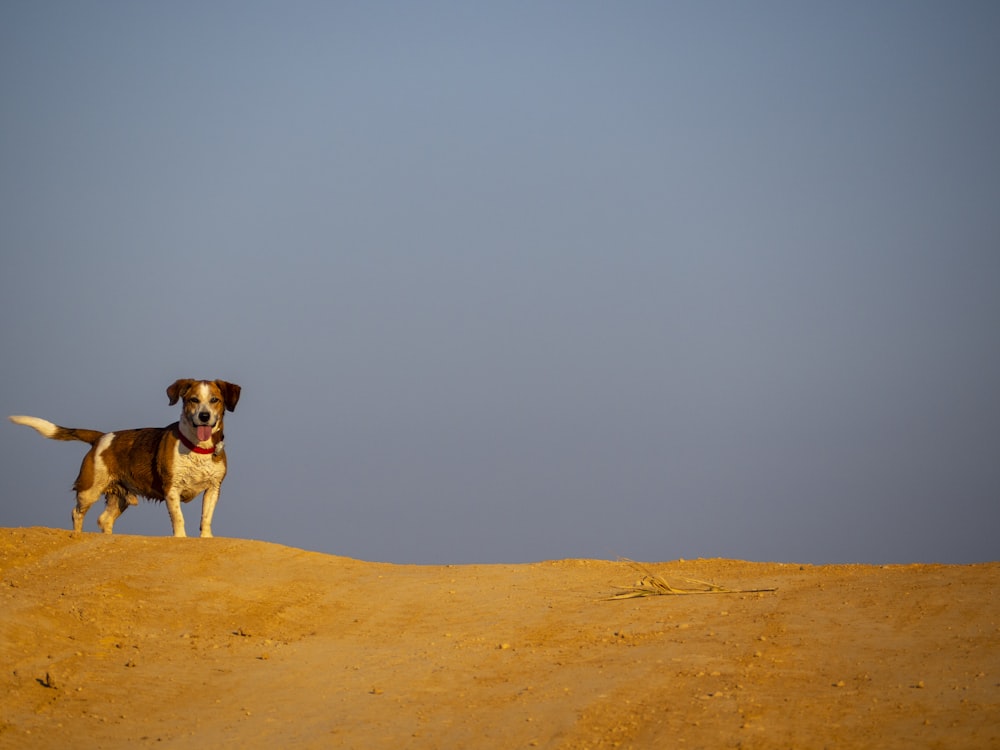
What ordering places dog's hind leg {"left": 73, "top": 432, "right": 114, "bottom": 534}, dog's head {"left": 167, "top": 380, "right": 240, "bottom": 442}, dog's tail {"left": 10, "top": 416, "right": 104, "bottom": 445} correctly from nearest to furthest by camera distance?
dog's head {"left": 167, "top": 380, "right": 240, "bottom": 442}
dog's hind leg {"left": 73, "top": 432, "right": 114, "bottom": 534}
dog's tail {"left": 10, "top": 416, "right": 104, "bottom": 445}

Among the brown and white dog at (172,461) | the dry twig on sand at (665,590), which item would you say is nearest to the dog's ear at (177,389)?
the brown and white dog at (172,461)

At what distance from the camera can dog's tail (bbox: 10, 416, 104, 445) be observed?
15234 millimetres

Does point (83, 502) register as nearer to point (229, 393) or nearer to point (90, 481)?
point (90, 481)

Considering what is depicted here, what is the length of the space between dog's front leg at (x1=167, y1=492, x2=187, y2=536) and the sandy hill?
2.31 meters

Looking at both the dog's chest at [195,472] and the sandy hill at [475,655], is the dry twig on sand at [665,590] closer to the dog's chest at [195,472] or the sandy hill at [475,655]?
the sandy hill at [475,655]

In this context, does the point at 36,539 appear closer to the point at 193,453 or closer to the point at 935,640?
the point at 193,453

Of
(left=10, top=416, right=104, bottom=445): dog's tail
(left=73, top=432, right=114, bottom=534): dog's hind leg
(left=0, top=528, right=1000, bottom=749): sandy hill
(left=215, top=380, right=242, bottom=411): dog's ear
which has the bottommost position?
(left=0, top=528, right=1000, bottom=749): sandy hill

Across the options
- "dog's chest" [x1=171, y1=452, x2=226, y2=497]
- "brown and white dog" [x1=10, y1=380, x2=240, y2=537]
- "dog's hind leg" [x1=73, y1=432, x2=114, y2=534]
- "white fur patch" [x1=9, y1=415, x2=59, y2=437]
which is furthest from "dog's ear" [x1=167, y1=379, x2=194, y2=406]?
"white fur patch" [x1=9, y1=415, x2=59, y2=437]

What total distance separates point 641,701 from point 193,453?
29.0 feet

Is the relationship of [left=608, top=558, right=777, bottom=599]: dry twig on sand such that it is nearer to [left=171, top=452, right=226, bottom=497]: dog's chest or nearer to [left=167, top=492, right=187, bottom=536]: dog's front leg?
[left=171, top=452, right=226, bottom=497]: dog's chest

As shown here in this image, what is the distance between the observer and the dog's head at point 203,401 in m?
13.7

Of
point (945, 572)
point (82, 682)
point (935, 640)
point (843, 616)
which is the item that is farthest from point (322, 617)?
point (945, 572)

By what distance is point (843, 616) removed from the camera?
8.37 metres

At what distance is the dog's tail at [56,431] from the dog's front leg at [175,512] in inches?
81.8
